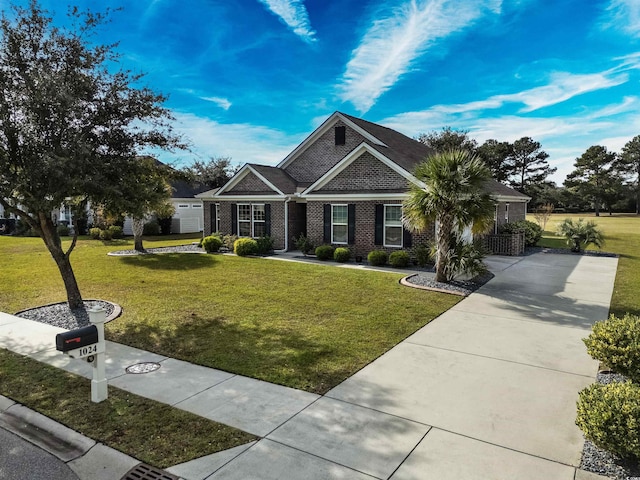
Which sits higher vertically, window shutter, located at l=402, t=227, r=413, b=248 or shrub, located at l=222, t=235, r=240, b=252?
window shutter, located at l=402, t=227, r=413, b=248

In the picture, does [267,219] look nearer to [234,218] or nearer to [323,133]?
[234,218]

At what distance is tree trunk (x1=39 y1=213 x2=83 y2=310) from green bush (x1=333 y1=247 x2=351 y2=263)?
31.8ft

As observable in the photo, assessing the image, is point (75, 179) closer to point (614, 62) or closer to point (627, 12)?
point (627, 12)

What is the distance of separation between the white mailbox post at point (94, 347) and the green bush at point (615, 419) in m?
5.41

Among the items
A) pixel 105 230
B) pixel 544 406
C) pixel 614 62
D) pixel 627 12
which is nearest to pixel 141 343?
pixel 544 406

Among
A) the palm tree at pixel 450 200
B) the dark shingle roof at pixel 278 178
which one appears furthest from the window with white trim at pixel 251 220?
the palm tree at pixel 450 200

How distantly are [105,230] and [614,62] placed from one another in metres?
28.1

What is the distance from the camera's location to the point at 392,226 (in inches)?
647

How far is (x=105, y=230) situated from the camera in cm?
2595

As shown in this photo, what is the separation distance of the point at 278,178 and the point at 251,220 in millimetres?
2752

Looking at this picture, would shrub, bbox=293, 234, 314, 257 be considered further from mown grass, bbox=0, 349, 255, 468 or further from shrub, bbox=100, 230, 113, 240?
shrub, bbox=100, 230, 113, 240

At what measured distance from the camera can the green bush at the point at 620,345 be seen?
455 cm

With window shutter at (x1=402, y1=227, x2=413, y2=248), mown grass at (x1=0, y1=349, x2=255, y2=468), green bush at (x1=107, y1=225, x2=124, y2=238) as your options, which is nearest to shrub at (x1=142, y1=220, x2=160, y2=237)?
green bush at (x1=107, y1=225, x2=124, y2=238)

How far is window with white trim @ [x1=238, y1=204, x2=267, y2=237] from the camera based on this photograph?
2047 centimetres
